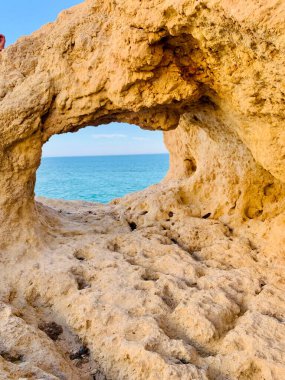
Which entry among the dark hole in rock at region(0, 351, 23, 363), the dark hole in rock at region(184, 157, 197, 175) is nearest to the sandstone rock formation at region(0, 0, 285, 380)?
the dark hole in rock at region(0, 351, 23, 363)

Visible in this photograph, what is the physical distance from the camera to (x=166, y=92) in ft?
12.8

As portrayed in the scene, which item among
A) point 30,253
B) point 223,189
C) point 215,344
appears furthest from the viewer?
point 223,189

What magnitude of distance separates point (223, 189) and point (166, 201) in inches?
35.2

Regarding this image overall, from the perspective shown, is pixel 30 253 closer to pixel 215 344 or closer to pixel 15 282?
pixel 15 282

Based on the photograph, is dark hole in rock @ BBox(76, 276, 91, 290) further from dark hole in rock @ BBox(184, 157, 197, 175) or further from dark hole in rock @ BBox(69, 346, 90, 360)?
dark hole in rock @ BBox(184, 157, 197, 175)

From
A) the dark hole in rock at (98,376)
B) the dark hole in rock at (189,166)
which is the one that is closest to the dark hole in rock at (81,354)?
the dark hole in rock at (98,376)

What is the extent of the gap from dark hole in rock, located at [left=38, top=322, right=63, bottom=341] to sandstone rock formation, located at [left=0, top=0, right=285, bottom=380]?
6 centimetres

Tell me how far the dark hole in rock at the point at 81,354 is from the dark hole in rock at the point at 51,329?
26 cm

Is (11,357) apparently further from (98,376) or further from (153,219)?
(153,219)

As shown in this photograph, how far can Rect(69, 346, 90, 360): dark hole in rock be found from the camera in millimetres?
2904

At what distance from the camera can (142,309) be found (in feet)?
10.5

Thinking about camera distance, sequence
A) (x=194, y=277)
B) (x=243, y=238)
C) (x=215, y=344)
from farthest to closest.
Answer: (x=243, y=238), (x=194, y=277), (x=215, y=344)

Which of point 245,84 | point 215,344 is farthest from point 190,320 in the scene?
point 245,84

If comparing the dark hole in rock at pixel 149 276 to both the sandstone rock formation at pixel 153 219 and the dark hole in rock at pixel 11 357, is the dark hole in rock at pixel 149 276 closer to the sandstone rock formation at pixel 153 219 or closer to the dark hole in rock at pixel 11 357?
the sandstone rock formation at pixel 153 219
